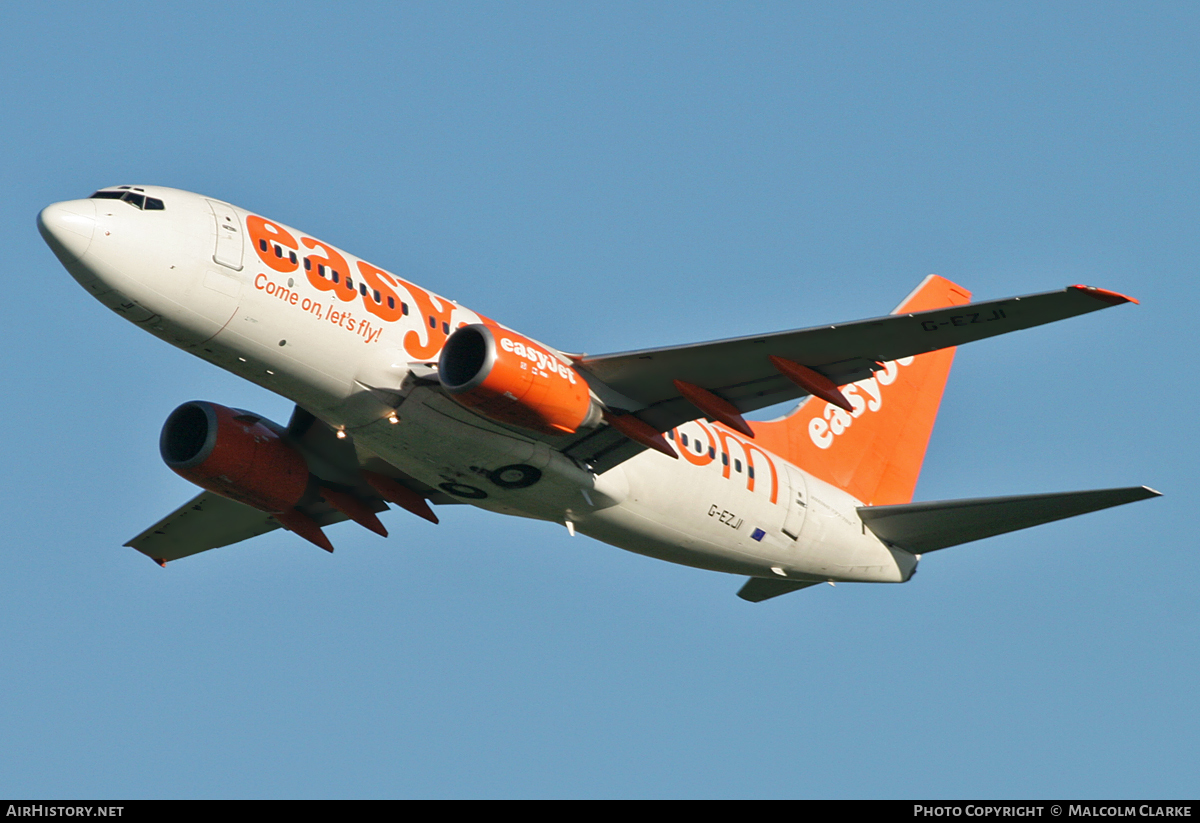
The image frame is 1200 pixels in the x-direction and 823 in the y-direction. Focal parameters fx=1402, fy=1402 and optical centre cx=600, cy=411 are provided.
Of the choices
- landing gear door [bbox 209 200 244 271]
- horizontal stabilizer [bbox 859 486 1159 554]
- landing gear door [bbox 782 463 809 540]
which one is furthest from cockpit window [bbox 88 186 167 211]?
horizontal stabilizer [bbox 859 486 1159 554]

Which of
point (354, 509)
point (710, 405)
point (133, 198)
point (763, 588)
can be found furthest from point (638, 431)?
point (133, 198)

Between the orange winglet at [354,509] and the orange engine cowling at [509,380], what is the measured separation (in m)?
8.49

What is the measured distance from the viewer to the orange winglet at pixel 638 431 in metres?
30.6

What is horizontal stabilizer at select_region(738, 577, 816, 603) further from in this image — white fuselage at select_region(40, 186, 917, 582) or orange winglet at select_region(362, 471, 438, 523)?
orange winglet at select_region(362, 471, 438, 523)

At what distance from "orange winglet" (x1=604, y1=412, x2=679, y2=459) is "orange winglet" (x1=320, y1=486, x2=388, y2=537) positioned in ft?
27.6

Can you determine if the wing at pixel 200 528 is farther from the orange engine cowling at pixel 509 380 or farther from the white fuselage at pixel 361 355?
the orange engine cowling at pixel 509 380

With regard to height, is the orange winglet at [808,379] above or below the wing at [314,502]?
above

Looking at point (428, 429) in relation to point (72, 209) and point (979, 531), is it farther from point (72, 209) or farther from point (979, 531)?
point (979, 531)

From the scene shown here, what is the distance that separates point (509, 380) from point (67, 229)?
29.1 ft

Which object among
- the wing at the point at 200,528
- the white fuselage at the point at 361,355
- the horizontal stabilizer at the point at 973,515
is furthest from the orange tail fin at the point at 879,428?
the wing at the point at 200,528

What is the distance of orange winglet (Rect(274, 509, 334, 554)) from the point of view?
36062mm

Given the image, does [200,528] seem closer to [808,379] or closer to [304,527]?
[304,527]

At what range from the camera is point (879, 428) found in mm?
40812

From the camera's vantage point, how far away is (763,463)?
1394 inches
